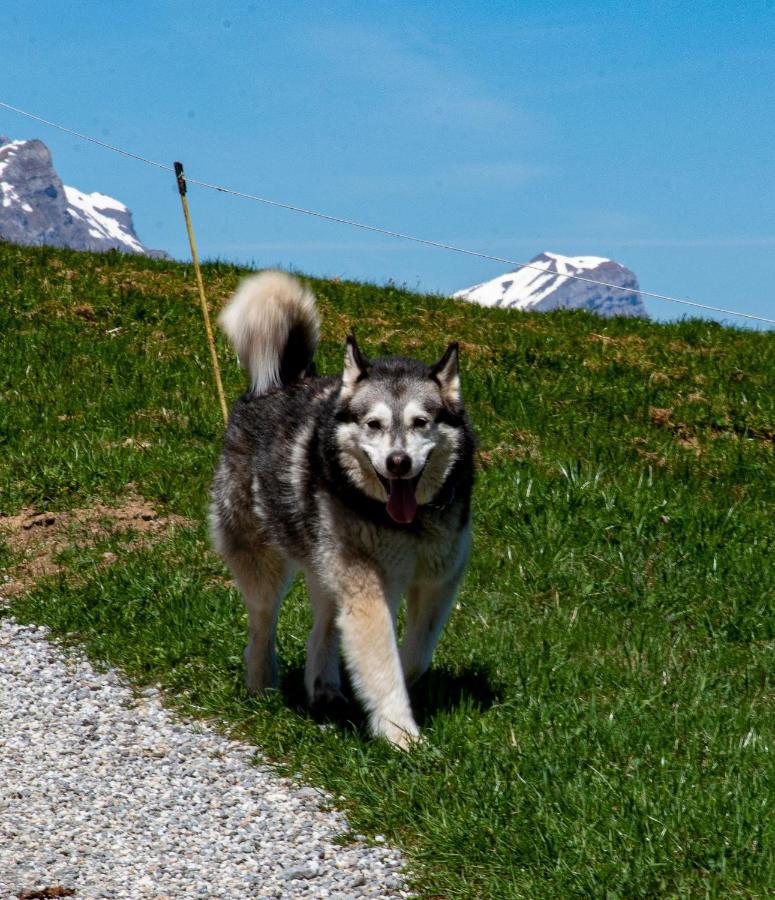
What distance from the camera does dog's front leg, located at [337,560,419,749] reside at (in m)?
4.98

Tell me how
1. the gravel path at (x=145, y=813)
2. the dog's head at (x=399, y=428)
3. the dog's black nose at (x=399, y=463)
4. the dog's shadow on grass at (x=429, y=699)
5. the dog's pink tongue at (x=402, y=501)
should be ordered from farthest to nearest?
the dog's shadow on grass at (x=429, y=699), the dog's pink tongue at (x=402, y=501), the dog's head at (x=399, y=428), the dog's black nose at (x=399, y=463), the gravel path at (x=145, y=813)

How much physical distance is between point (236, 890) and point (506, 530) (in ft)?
13.6

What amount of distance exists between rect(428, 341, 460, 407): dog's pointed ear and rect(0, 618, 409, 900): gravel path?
1823 millimetres

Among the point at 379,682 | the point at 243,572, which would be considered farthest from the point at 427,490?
the point at 243,572

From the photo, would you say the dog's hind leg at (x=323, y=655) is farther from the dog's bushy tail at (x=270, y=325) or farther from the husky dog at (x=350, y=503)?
the dog's bushy tail at (x=270, y=325)

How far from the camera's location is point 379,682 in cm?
497

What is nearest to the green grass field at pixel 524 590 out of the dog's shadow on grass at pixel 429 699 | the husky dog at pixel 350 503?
the dog's shadow on grass at pixel 429 699

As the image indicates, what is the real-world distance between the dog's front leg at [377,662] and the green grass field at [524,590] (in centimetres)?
13

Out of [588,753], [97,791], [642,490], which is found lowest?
[97,791]

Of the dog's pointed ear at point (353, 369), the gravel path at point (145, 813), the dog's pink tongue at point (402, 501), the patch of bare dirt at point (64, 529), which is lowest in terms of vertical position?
the gravel path at point (145, 813)

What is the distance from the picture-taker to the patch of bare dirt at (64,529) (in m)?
7.87

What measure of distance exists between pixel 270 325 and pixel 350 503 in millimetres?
1146

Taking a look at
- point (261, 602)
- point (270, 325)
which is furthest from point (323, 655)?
point (270, 325)

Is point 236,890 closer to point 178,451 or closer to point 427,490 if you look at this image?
point 427,490
